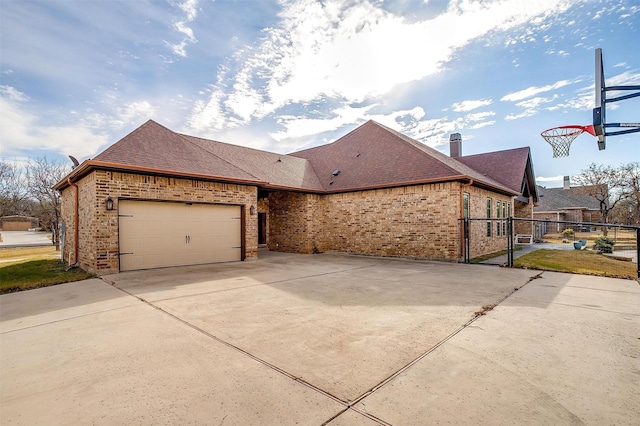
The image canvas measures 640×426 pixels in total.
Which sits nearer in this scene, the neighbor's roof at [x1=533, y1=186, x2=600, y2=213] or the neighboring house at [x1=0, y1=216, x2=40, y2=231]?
the neighbor's roof at [x1=533, y1=186, x2=600, y2=213]

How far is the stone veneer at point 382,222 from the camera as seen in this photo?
460 inches

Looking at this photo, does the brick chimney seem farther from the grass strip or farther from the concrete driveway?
the grass strip

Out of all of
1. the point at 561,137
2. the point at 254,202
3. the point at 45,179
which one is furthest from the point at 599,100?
the point at 45,179

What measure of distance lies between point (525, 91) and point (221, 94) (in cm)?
1385

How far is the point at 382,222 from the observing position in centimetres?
1333

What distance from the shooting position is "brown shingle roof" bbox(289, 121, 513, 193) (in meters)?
12.6

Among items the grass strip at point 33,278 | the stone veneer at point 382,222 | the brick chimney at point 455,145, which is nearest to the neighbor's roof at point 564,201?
the brick chimney at point 455,145

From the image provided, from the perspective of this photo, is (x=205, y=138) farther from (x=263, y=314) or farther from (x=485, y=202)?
(x=485, y=202)

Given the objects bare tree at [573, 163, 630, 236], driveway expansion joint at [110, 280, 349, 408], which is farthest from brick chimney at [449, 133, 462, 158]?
driveway expansion joint at [110, 280, 349, 408]

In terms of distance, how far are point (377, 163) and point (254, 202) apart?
21.2 ft

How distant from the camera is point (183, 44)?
10.3 m

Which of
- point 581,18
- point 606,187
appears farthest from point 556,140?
point 606,187

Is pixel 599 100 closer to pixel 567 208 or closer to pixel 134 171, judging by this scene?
pixel 134 171

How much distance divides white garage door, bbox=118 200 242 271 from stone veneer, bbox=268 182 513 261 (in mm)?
4481
